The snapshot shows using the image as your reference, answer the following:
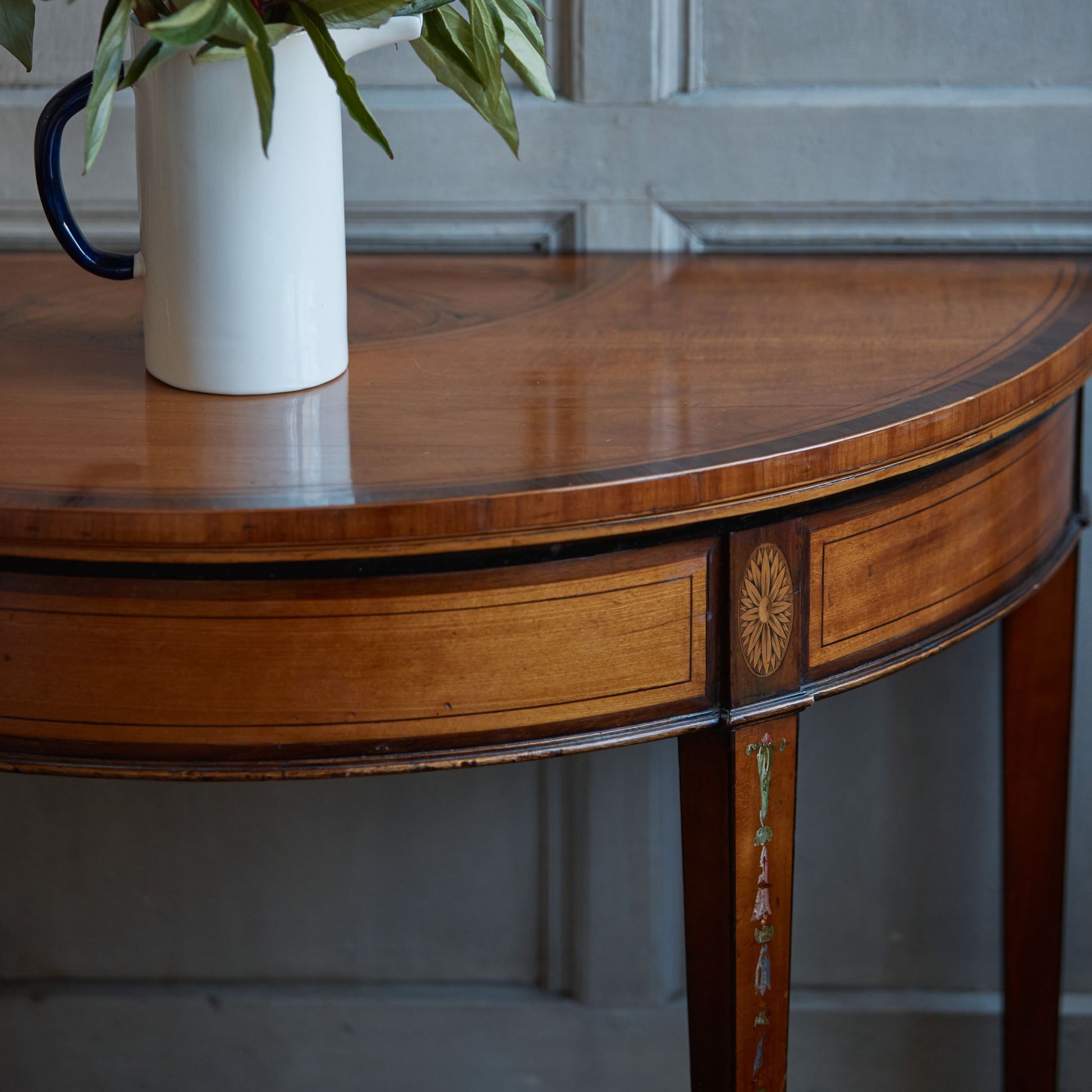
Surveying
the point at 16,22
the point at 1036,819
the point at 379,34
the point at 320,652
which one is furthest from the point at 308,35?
the point at 1036,819

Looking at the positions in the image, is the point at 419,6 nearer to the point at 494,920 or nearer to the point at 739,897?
the point at 739,897

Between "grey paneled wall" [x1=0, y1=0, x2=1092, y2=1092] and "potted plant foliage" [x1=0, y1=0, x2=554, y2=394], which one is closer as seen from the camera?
"potted plant foliage" [x1=0, y1=0, x2=554, y2=394]

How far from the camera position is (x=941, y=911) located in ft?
3.19

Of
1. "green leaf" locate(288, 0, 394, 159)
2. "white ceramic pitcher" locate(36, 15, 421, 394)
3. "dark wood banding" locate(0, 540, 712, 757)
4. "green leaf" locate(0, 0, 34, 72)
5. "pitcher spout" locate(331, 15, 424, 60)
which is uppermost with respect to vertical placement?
"green leaf" locate(0, 0, 34, 72)

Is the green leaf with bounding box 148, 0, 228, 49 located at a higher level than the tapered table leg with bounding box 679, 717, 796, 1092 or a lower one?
higher

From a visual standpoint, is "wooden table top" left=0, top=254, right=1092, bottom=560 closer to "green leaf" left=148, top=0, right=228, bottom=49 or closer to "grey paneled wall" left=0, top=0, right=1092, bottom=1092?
"green leaf" left=148, top=0, right=228, bottom=49

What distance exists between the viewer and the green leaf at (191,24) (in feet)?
1.29

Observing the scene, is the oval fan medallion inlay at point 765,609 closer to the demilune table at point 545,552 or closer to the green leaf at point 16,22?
the demilune table at point 545,552

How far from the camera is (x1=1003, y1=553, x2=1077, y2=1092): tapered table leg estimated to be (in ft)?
2.64

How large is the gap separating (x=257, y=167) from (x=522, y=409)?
137 millimetres

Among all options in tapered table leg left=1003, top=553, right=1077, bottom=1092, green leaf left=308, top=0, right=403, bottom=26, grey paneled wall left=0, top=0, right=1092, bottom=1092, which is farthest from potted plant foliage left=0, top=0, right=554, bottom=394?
tapered table leg left=1003, top=553, right=1077, bottom=1092

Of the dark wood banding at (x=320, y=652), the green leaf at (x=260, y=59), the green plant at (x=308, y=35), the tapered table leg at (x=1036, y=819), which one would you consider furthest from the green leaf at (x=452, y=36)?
the tapered table leg at (x=1036, y=819)

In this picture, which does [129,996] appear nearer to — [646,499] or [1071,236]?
[646,499]

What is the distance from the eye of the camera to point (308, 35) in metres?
0.48
